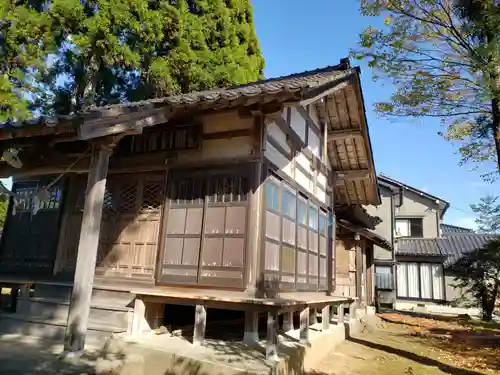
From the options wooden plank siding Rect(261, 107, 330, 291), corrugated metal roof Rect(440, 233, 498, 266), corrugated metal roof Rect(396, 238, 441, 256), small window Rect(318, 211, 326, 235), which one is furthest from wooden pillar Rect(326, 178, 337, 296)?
corrugated metal roof Rect(440, 233, 498, 266)

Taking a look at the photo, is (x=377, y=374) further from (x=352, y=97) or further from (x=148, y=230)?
(x=352, y=97)

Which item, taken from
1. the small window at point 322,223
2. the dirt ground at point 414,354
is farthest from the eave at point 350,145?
the dirt ground at point 414,354

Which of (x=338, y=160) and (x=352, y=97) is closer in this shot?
(x=352, y=97)

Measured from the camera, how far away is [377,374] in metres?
7.31

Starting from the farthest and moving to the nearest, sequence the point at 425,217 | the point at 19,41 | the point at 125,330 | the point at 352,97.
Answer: the point at 425,217 → the point at 19,41 → the point at 352,97 → the point at 125,330

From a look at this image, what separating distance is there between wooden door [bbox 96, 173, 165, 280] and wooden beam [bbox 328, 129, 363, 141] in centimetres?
570

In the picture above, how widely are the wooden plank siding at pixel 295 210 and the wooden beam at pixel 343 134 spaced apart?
0.54m

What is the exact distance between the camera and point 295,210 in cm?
928

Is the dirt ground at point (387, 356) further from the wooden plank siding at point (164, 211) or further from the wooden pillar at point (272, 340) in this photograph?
the wooden plank siding at point (164, 211)

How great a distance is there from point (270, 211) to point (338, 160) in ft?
20.0

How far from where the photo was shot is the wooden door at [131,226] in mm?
8125

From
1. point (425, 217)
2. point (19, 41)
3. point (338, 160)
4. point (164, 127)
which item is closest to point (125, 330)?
point (164, 127)

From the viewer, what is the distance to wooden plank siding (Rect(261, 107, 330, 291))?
25.9ft

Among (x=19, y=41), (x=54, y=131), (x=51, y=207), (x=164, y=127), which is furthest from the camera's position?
(x=19, y=41)
